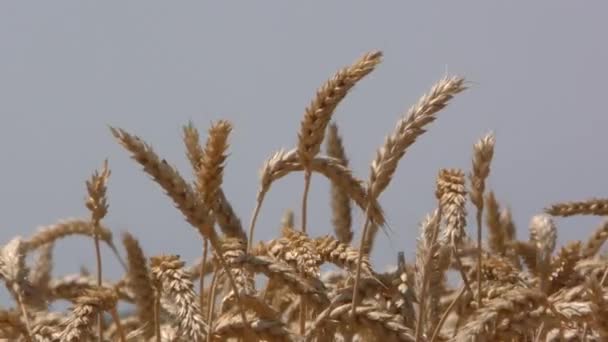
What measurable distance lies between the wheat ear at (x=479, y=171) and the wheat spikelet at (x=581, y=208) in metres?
0.90

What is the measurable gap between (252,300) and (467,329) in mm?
478

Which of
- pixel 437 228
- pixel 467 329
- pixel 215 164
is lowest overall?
pixel 467 329

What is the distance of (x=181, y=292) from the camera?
2.23m

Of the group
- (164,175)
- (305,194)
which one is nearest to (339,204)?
(305,194)

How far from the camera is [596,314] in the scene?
90.8 inches

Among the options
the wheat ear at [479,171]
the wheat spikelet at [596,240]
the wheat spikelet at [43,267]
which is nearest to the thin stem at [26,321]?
the wheat ear at [479,171]

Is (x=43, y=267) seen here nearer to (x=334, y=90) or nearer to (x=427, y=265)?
(x=334, y=90)

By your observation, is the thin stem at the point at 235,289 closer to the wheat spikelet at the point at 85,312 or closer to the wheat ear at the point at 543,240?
the wheat spikelet at the point at 85,312

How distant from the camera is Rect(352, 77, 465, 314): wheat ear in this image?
2.26 m

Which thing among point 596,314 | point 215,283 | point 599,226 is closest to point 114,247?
point 215,283

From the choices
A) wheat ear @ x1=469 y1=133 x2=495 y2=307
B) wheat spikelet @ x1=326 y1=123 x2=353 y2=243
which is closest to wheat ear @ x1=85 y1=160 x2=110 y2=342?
wheat ear @ x1=469 y1=133 x2=495 y2=307

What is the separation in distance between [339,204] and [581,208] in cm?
99

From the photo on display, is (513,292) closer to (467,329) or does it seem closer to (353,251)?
(467,329)

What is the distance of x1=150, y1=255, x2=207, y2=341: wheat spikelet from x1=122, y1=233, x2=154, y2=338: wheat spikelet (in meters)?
0.62
